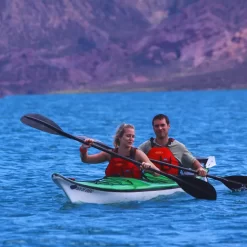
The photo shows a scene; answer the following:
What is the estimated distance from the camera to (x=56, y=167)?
28719 millimetres

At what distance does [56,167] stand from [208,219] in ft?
40.9

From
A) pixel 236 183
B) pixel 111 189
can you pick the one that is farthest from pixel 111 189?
pixel 236 183

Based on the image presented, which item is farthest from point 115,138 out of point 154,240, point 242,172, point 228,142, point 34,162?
point 228,142

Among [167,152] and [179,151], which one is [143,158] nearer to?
[167,152]

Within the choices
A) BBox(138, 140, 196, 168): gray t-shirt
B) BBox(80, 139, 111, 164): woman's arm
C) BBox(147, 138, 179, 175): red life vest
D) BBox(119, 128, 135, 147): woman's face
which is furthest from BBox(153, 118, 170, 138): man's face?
BBox(80, 139, 111, 164): woman's arm

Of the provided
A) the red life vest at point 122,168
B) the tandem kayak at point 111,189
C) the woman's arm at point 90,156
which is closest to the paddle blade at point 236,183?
the tandem kayak at point 111,189

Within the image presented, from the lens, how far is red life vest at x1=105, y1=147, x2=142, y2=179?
18219mm

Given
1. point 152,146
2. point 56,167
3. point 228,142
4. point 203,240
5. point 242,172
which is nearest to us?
point 203,240

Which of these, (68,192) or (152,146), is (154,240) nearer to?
(68,192)

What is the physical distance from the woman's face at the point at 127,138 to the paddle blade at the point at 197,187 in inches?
66.7

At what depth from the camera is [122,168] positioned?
18.4 meters

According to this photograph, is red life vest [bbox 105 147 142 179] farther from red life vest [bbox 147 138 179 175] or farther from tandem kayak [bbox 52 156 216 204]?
red life vest [bbox 147 138 179 175]

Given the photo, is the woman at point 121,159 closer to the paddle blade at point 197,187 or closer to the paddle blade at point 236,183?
the paddle blade at point 197,187

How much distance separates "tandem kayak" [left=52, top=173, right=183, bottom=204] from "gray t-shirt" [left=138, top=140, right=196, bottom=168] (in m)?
0.98
